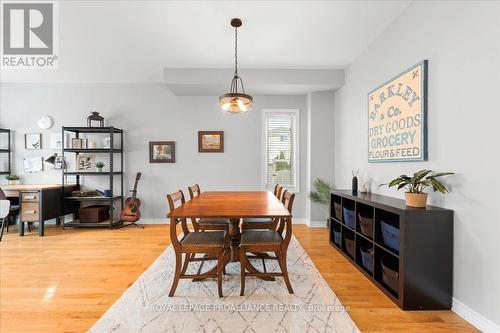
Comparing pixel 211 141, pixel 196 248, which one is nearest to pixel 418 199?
pixel 196 248

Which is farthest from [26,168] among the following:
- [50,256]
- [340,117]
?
[340,117]

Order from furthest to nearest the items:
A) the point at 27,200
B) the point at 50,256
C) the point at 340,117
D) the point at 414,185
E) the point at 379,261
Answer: the point at 340,117 → the point at 27,200 → the point at 50,256 → the point at 379,261 → the point at 414,185

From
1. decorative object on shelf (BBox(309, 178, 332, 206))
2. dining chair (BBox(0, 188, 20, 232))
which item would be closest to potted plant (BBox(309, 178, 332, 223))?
decorative object on shelf (BBox(309, 178, 332, 206))

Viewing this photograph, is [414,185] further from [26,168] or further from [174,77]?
[26,168]

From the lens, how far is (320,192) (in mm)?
4172

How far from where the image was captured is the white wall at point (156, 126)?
14.8ft

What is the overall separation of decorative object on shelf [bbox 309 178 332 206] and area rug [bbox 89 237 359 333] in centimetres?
191

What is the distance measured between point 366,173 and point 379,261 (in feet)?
4.30

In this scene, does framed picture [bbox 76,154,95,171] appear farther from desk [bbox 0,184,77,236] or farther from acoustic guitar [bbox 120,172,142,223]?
acoustic guitar [bbox 120,172,142,223]

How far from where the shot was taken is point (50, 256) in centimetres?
298

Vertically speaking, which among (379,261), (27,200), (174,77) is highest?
(174,77)

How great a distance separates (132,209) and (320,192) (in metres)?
3.49

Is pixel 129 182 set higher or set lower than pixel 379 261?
higher

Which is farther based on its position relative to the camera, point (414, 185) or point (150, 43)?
point (150, 43)
